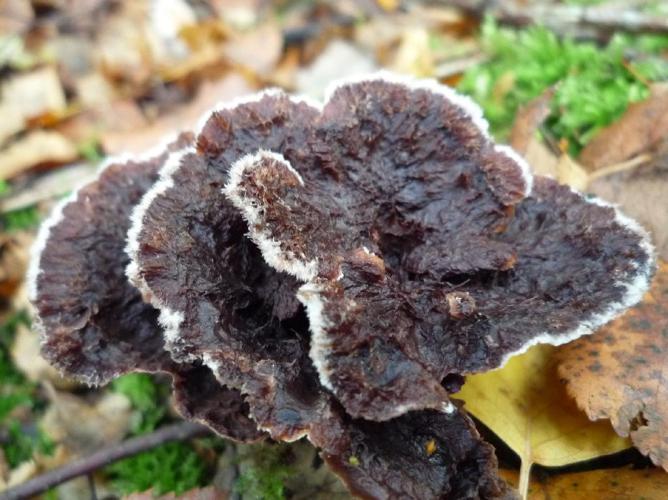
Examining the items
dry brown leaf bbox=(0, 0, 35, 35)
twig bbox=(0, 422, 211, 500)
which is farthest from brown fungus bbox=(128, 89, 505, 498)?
dry brown leaf bbox=(0, 0, 35, 35)

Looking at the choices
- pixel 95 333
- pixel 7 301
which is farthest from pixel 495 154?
pixel 7 301

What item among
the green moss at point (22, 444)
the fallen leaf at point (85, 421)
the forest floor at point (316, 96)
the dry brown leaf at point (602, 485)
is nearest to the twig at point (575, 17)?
the forest floor at point (316, 96)

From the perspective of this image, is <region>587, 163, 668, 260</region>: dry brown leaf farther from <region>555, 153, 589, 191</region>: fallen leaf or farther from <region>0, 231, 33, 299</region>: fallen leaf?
<region>0, 231, 33, 299</region>: fallen leaf

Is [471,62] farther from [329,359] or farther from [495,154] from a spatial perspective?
[329,359]

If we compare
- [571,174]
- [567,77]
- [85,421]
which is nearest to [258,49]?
[567,77]

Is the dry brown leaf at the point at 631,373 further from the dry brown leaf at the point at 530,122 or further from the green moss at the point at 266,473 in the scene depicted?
the green moss at the point at 266,473

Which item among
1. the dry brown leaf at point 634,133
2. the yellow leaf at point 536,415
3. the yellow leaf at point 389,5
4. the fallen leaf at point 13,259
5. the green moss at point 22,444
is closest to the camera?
the yellow leaf at point 536,415

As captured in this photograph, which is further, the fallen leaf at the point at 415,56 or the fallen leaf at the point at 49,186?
the fallen leaf at the point at 415,56

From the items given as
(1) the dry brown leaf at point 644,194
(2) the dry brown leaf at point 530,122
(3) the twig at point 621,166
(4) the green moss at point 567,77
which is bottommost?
(1) the dry brown leaf at point 644,194
